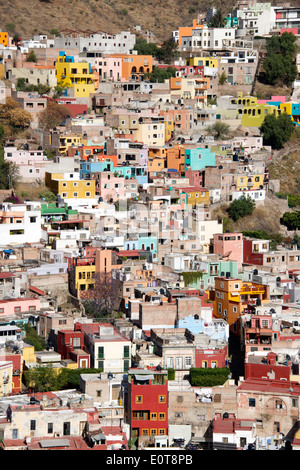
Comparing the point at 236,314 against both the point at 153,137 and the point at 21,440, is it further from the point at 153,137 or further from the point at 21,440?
the point at 153,137

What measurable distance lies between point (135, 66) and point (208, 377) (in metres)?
23.7

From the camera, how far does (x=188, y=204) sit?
34750mm

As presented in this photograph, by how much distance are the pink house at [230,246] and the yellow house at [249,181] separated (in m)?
4.85

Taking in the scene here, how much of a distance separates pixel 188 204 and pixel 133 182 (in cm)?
170

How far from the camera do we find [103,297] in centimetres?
2755

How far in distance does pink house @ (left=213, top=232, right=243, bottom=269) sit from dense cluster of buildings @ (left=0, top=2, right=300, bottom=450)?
A: 40 millimetres

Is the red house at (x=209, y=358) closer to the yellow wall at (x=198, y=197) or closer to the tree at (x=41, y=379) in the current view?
the tree at (x=41, y=379)

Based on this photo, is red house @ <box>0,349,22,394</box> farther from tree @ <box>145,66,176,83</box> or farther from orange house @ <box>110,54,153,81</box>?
orange house @ <box>110,54,153,81</box>

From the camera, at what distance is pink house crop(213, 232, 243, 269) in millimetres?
31953

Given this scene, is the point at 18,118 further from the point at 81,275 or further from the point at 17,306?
the point at 17,306

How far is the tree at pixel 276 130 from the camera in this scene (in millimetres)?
41969

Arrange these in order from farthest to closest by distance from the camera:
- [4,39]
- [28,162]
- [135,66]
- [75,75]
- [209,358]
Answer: [4,39], [135,66], [75,75], [28,162], [209,358]

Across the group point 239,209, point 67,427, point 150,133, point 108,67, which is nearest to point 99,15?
point 108,67

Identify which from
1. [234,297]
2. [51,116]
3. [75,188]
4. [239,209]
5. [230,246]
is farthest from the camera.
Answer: [51,116]
